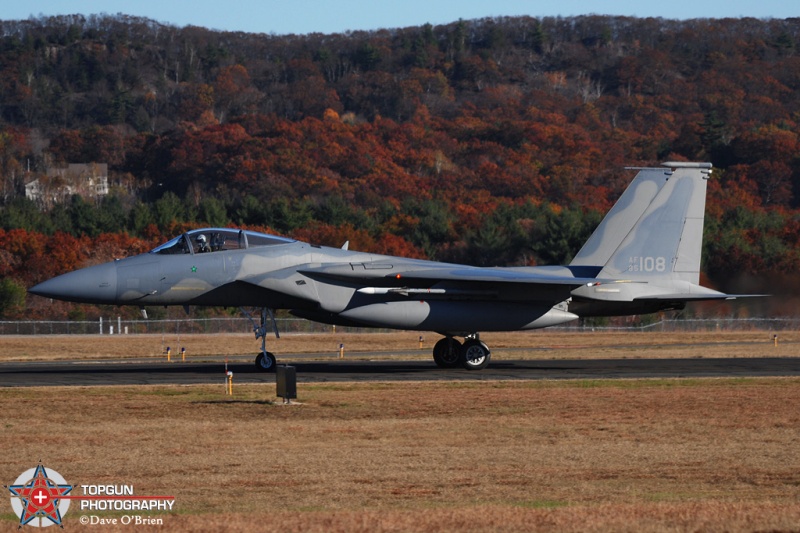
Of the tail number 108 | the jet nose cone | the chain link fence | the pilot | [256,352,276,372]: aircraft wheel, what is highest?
the pilot

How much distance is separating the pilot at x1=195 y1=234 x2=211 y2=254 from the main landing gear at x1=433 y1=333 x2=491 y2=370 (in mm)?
6126

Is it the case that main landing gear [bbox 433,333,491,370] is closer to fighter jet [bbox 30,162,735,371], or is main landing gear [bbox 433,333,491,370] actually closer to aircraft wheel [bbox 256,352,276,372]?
fighter jet [bbox 30,162,735,371]

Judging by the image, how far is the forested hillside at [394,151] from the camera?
7450 cm

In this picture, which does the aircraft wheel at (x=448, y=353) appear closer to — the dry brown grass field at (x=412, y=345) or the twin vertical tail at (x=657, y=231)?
the twin vertical tail at (x=657, y=231)

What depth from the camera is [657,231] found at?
28.7 metres

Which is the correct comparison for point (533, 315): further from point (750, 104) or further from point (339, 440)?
point (750, 104)

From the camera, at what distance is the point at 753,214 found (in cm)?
7819

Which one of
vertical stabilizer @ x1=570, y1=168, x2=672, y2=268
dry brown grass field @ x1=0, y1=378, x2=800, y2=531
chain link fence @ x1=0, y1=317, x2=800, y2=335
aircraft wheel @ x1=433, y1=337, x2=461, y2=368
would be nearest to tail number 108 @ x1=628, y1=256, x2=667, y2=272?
vertical stabilizer @ x1=570, y1=168, x2=672, y2=268

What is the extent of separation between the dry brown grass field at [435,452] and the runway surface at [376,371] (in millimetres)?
1594

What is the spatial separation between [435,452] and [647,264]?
50.2ft

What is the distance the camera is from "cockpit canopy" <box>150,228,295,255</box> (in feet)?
84.7

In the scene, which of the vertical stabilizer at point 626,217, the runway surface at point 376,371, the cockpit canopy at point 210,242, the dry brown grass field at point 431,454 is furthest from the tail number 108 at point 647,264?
the cockpit canopy at point 210,242

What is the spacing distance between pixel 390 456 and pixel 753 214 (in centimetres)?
6833

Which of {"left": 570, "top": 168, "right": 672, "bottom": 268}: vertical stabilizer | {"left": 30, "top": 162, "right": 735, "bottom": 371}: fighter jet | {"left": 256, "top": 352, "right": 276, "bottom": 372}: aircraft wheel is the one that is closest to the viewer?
{"left": 30, "top": 162, "right": 735, "bottom": 371}: fighter jet
